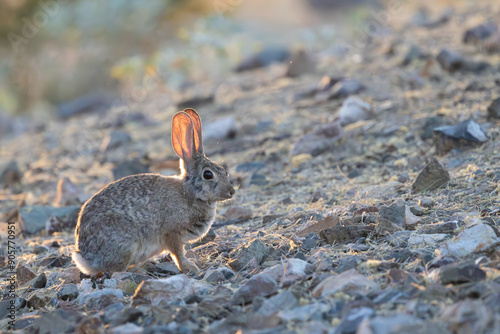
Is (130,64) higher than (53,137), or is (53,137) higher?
(130,64)

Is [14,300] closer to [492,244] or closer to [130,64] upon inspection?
[492,244]

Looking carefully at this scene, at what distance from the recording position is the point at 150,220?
17.2 ft

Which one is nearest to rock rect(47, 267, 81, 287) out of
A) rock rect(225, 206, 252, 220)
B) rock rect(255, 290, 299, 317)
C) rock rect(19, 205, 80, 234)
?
rock rect(19, 205, 80, 234)

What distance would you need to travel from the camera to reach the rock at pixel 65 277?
514 centimetres

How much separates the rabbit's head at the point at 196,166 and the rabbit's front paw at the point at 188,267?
61cm

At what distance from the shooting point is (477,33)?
1011 centimetres

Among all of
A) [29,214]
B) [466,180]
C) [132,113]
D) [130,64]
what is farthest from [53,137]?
[466,180]

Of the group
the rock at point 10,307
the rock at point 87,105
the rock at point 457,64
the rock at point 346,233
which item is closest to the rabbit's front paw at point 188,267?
the rock at point 346,233

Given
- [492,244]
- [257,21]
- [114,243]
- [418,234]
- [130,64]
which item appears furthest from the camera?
[257,21]

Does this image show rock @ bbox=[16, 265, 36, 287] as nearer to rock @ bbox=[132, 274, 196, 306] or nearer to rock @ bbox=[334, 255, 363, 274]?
rock @ bbox=[132, 274, 196, 306]

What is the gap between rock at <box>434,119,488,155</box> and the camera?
641 centimetres

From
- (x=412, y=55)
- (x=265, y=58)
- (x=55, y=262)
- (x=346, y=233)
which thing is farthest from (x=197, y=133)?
(x=265, y=58)

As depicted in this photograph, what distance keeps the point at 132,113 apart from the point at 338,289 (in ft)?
27.6

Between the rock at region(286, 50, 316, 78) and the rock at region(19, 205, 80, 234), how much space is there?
5146 millimetres
